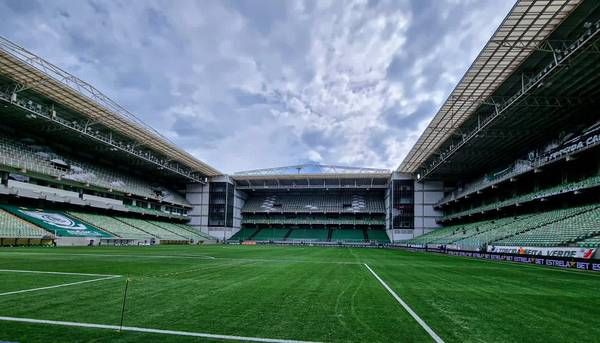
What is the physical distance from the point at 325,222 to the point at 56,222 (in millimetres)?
52620

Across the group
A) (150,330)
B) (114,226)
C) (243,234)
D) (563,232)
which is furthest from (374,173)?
(150,330)

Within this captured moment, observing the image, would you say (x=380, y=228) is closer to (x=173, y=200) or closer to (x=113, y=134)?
(x=173, y=200)

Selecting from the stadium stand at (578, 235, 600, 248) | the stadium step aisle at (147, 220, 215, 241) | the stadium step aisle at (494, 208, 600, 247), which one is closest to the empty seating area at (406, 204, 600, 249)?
the stadium step aisle at (494, 208, 600, 247)

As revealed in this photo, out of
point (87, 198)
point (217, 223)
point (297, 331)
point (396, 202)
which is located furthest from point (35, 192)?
point (396, 202)

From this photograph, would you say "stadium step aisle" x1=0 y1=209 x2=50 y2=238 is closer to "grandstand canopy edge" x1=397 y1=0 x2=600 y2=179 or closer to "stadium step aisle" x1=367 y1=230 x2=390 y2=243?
"grandstand canopy edge" x1=397 y1=0 x2=600 y2=179

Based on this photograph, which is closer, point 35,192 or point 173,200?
point 35,192

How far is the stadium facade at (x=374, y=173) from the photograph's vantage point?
23.4 metres

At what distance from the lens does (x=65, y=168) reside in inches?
1818

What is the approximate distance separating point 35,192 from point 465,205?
6275cm

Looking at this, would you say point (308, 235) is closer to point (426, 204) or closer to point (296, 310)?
point (426, 204)

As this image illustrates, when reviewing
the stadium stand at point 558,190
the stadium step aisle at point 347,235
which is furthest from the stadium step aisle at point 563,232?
the stadium step aisle at point 347,235

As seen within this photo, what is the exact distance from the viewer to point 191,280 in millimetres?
10609

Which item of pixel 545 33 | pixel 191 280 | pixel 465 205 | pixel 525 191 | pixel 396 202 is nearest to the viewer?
pixel 191 280

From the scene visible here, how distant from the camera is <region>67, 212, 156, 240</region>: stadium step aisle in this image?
44.7m
